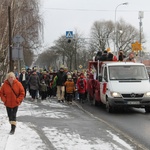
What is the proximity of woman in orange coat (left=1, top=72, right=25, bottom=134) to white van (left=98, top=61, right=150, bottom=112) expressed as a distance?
19.0 feet

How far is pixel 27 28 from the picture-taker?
37.6 meters

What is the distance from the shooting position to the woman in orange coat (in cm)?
909

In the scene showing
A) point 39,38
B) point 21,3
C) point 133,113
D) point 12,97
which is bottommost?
point 133,113

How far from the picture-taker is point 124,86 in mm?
14383

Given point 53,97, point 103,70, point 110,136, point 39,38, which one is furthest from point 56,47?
point 110,136

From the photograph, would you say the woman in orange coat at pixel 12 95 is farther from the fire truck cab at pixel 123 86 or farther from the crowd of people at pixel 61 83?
the crowd of people at pixel 61 83

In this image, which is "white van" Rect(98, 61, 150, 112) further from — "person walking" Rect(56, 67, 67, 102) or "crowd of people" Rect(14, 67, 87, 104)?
"person walking" Rect(56, 67, 67, 102)

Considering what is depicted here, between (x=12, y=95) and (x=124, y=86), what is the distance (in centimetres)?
628

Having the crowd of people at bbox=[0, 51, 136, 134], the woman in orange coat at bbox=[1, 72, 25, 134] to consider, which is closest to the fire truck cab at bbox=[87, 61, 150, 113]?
the crowd of people at bbox=[0, 51, 136, 134]

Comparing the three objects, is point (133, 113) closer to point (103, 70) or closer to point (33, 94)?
point (103, 70)

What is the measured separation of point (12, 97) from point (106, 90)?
653 cm

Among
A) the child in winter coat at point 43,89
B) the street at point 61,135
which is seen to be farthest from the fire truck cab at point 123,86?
the child in winter coat at point 43,89

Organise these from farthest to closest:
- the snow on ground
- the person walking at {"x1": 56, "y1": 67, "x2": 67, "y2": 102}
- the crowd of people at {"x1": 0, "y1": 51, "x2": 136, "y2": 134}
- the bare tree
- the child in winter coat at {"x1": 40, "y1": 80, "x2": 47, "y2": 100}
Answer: the bare tree < the child in winter coat at {"x1": 40, "y1": 80, "x2": 47, "y2": 100} < the person walking at {"x1": 56, "y1": 67, "x2": 67, "y2": 102} < the crowd of people at {"x1": 0, "y1": 51, "x2": 136, "y2": 134} < the snow on ground

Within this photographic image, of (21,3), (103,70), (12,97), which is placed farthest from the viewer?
(21,3)
